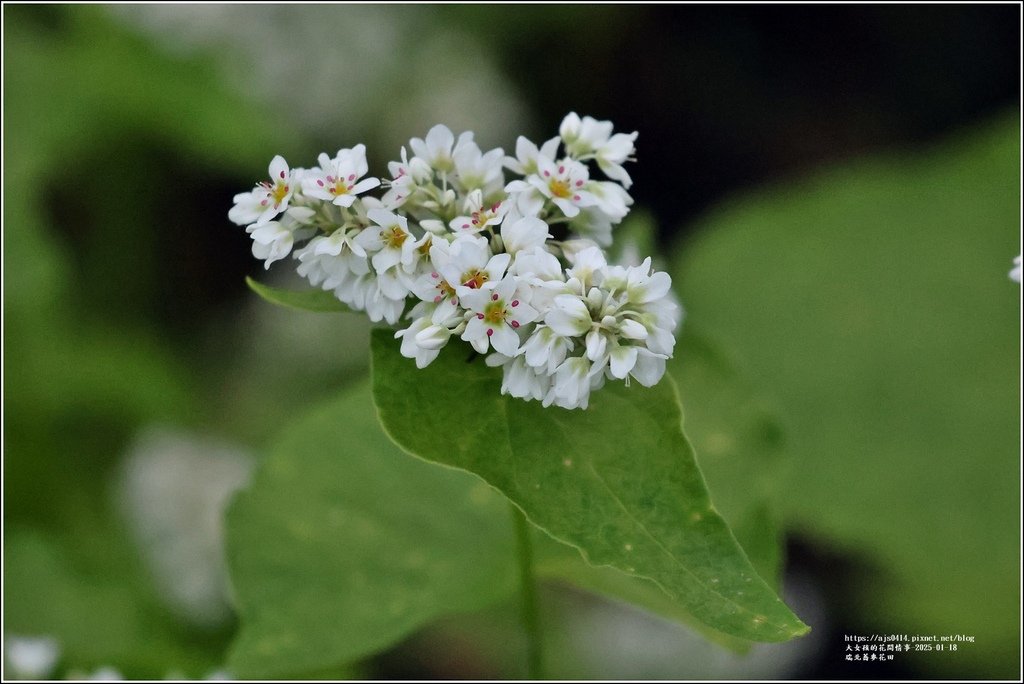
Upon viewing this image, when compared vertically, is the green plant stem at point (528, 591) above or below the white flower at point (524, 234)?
below

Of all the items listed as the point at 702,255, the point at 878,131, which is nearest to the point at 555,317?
the point at 702,255

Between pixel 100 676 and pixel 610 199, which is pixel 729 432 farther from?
pixel 100 676

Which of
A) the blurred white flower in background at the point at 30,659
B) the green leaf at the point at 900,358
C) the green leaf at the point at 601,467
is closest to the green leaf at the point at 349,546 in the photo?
the blurred white flower in background at the point at 30,659

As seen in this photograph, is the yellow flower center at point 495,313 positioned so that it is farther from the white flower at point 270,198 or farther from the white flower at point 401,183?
the white flower at point 270,198

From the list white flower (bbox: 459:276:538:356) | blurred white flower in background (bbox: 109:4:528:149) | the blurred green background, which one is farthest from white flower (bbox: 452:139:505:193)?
blurred white flower in background (bbox: 109:4:528:149)

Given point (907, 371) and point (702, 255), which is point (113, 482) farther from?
point (907, 371)

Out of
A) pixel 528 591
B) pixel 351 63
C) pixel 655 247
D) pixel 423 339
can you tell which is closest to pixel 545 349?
pixel 423 339
